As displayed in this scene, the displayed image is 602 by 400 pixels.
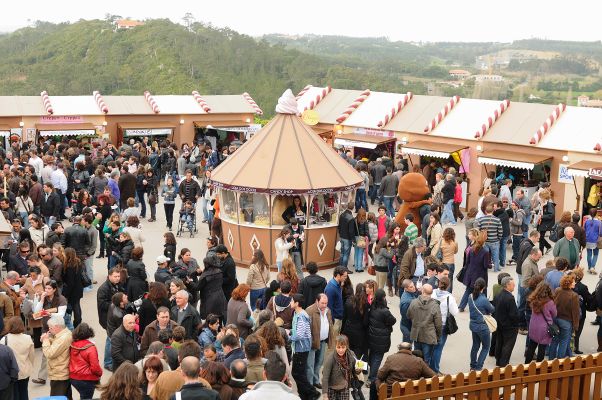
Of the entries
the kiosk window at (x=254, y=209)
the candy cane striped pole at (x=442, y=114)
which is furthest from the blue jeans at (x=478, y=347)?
the candy cane striped pole at (x=442, y=114)

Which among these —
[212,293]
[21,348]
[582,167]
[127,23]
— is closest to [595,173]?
[582,167]

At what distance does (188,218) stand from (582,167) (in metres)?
Result: 9.03

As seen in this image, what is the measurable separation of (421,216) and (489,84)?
136 meters

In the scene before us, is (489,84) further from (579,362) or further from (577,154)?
(579,362)

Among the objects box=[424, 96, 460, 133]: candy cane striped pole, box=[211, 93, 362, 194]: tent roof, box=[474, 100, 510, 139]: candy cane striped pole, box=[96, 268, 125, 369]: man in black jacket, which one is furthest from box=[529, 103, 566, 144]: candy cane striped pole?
box=[96, 268, 125, 369]: man in black jacket

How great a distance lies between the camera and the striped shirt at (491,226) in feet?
51.2

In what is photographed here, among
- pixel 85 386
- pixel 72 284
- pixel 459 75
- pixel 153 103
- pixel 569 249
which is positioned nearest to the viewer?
pixel 85 386

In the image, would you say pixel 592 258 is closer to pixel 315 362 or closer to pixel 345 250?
pixel 345 250

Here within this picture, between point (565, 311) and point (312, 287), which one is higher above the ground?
point (312, 287)

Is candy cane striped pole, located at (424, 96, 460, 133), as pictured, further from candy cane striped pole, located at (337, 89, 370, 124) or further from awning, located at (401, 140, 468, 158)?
candy cane striped pole, located at (337, 89, 370, 124)

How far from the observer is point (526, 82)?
169750 millimetres

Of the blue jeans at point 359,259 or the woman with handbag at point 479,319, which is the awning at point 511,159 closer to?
the blue jeans at point 359,259

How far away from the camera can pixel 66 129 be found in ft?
87.7

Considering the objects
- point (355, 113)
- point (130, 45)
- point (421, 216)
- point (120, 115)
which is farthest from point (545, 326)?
point (130, 45)
